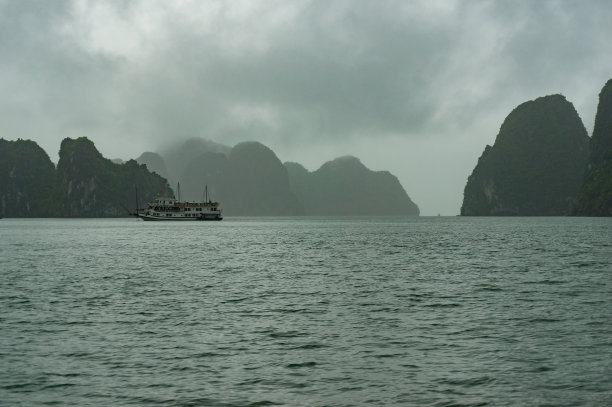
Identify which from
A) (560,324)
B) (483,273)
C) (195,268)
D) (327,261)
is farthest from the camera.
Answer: (327,261)

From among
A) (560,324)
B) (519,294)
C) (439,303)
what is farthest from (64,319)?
(519,294)

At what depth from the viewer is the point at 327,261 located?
196 ft

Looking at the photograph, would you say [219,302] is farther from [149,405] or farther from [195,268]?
[195,268]

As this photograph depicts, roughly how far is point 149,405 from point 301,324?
11490 millimetres

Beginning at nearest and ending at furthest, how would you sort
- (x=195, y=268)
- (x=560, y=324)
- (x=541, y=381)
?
1. (x=541, y=381)
2. (x=560, y=324)
3. (x=195, y=268)

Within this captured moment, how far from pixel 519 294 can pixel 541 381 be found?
18.8m

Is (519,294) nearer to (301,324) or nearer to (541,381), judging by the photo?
(301,324)

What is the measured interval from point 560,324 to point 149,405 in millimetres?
18102

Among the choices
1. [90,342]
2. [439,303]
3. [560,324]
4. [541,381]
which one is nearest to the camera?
[541,381]

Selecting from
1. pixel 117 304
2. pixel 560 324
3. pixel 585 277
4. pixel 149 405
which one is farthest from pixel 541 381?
pixel 585 277

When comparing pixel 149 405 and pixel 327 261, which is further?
pixel 327 261

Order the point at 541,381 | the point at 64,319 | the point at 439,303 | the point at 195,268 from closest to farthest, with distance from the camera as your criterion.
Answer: the point at 541,381 → the point at 64,319 → the point at 439,303 → the point at 195,268

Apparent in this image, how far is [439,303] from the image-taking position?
30.9m

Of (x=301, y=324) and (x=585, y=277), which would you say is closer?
(x=301, y=324)
